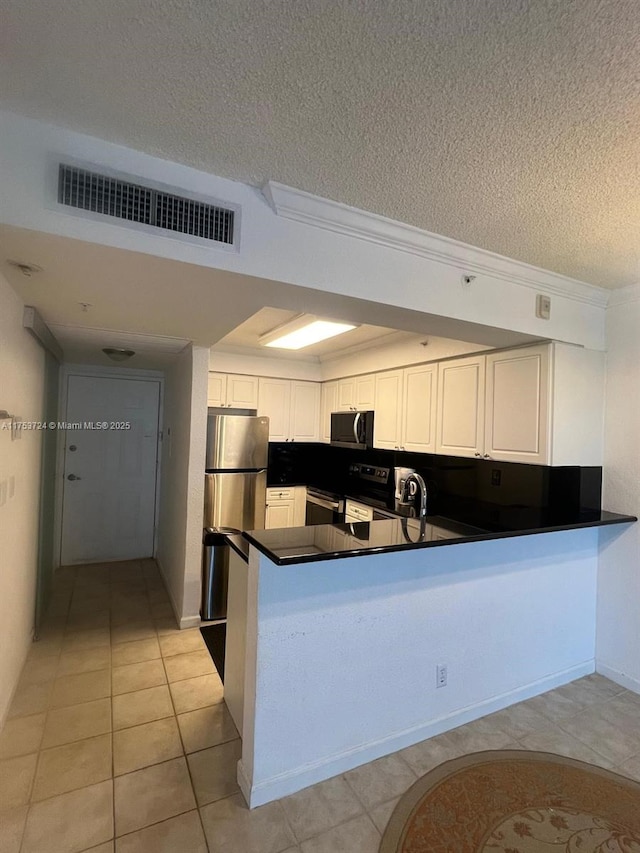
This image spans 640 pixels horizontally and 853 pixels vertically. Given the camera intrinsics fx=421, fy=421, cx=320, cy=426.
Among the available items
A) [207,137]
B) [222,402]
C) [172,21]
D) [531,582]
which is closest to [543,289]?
[531,582]

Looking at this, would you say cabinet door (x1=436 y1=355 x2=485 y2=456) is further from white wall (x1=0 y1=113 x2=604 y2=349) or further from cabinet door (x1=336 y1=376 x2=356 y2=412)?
cabinet door (x1=336 y1=376 x2=356 y2=412)

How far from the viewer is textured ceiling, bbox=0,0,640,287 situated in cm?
97

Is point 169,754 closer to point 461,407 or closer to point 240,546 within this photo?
point 240,546

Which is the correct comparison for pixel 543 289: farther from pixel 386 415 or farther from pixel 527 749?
pixel 527 749

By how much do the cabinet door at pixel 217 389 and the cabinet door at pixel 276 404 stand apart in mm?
397

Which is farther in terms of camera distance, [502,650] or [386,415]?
[386,415]

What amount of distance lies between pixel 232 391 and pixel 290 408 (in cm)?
71

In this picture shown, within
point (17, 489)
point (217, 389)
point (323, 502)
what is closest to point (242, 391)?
point (217, 389)

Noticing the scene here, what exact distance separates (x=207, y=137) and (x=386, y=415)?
2.90 metres

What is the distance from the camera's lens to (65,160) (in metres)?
1.34

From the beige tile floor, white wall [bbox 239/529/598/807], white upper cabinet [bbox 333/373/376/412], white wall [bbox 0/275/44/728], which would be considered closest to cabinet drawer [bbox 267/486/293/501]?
white upper cabinet [bbox 333/373/376/412]

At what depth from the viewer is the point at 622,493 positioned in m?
2.66

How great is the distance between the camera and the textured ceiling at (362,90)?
0.97 metres

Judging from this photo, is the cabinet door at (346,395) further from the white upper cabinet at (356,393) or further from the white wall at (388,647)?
the white wall at (388,647)
